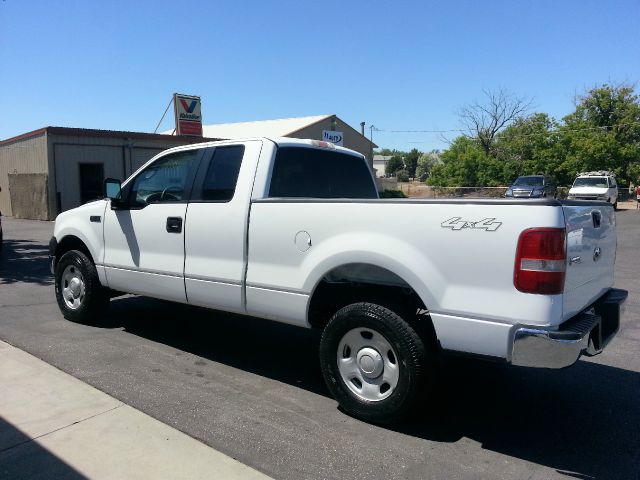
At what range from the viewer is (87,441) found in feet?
11.4

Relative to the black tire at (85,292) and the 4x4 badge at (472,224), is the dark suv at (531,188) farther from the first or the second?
the 4x4 badge at (472,224)

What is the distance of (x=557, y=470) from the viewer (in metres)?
3.22

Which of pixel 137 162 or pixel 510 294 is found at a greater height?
pixel 137 162

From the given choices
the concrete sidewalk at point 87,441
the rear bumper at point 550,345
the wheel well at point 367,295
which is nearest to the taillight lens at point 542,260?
the rear bumper at point 550,345

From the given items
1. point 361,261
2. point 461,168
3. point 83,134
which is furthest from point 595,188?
point 361,261

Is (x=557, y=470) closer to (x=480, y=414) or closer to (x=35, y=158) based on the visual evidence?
(x=480, y=414)

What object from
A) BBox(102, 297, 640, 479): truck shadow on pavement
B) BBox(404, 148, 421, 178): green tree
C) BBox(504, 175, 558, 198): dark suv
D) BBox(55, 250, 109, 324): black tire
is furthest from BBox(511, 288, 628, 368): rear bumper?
BBox(404, 148, 421, 178): green tree

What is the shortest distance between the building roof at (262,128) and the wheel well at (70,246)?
3113 cm

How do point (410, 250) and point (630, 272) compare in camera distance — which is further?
point (630, 272)

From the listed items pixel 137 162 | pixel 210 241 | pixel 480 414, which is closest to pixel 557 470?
pixel 480 414

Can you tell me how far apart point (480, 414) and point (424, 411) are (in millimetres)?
439

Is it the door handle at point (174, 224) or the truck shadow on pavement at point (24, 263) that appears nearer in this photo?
the door handle at point (174, 224)

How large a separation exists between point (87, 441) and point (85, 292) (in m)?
2.83

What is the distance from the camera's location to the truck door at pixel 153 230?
5.00 metres
